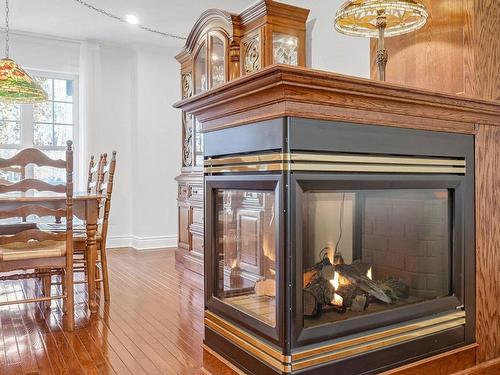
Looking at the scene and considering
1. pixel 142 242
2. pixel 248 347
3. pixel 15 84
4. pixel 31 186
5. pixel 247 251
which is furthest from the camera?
pixel 142 242

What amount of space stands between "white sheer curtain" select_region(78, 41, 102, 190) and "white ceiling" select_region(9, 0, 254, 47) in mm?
203

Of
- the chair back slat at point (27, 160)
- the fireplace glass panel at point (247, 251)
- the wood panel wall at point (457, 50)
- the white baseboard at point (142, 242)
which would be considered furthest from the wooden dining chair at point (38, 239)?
the white baseboard at point (142, 242)

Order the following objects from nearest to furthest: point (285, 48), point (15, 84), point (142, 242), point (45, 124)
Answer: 1. point (15, 84)
2. point (285, 48)
3. point (45, 124)
4. point (142, 242)

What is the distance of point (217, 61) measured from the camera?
4.07 metres

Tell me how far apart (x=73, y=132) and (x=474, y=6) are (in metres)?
5.02

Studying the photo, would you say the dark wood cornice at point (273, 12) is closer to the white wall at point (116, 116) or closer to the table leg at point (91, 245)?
the table leg at point (91, 245)

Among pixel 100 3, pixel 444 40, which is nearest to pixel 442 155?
pixel 444 40

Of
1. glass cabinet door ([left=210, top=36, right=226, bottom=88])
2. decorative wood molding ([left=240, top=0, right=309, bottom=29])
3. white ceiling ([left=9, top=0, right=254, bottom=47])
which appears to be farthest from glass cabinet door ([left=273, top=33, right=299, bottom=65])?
white ceiling ([left=9, top=0, right=254, bottom=47])

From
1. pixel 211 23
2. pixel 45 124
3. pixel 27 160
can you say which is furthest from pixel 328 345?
pixel 45 124

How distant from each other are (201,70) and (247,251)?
3.07m

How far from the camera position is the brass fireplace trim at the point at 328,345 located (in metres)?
1.46

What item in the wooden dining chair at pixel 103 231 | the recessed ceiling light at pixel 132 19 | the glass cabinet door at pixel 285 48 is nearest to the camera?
the wooden dining chair at pixel 103 231

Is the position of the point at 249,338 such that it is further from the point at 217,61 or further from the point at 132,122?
the point at 132,122

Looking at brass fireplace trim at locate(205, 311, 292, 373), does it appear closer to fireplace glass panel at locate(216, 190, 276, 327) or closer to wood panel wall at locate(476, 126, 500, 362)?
fireplace glass panel at locate(216, 190, 276, 327)
